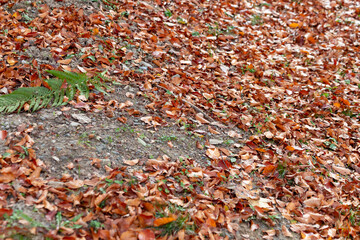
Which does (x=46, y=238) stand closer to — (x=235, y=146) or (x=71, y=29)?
(x=235, y=146)

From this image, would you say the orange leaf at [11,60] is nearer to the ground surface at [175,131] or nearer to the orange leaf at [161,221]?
the ground surface at [175,131]

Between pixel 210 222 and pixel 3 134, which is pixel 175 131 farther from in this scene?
pixel 3 134

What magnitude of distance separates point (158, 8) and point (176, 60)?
1.18 meters

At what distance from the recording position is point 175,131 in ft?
10.7

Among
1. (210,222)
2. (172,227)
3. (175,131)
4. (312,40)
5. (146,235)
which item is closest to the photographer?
(146,235)

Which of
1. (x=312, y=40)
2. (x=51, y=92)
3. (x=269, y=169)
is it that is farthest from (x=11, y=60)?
(x=312, y=40)

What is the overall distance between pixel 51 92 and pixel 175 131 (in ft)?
3.86

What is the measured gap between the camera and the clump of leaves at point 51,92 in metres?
2.88

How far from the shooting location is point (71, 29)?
154 inches

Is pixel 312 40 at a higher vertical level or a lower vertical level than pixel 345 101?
higher

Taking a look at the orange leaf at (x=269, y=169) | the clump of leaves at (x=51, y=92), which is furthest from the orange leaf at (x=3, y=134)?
the orange leaf at (x=269, y=169)

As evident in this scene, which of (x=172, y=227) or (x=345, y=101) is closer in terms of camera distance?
(x=172, y=227)

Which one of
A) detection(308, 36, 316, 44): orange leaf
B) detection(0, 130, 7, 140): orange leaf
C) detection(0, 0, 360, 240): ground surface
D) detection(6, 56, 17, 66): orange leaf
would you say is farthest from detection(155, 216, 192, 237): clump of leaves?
detection(308, 36, 316, 44): orange leaf

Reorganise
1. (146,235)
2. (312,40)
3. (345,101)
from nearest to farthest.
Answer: (146,235)
(345,101)
(312,40)
